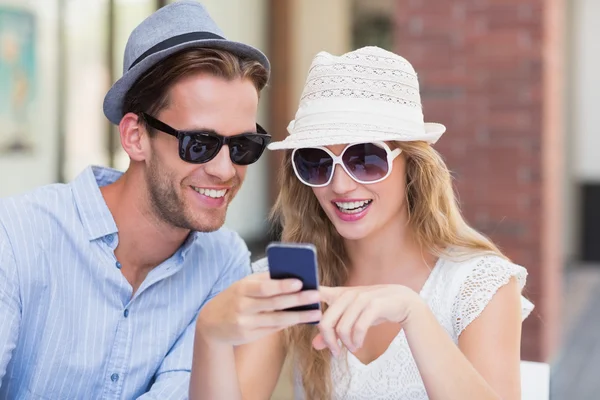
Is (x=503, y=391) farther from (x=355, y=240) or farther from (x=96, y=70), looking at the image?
(x=96, y=70)

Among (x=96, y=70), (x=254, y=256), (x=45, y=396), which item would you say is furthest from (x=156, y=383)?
(x=254, y=256)

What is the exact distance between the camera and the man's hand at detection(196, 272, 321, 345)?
1630 mm

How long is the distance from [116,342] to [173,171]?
0.48 m

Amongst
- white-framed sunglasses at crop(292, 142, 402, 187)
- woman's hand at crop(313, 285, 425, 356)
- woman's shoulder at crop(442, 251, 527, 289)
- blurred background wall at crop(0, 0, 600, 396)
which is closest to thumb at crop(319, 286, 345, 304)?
woman's hand at crop(313, 285, 425, 356)

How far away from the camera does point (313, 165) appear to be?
2.22 metres

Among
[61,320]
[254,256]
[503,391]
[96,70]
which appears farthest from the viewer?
[254,256]

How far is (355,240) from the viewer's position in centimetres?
245

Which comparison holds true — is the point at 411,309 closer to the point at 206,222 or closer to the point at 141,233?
the point at 206,222

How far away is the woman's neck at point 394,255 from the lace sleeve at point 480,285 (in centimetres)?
17

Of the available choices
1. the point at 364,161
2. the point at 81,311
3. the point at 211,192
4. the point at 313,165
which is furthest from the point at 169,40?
the point at 81,311

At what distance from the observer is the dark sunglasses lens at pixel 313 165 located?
2.20 metres

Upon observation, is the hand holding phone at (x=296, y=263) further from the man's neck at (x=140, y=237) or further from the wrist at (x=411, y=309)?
the man's neck at (x=140, y=237)

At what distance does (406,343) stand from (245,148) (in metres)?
0.67

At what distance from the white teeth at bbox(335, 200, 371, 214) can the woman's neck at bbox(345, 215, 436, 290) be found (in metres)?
0.21
